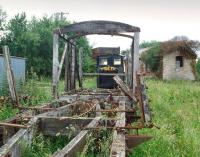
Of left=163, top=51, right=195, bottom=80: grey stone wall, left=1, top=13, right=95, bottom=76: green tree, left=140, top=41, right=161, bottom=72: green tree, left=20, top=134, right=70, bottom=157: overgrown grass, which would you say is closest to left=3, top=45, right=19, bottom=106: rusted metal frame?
left=20, top=134, right=70, bottom=157: overgrown grass

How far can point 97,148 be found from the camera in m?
4.91

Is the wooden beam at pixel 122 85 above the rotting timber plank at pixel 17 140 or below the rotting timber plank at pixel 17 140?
above

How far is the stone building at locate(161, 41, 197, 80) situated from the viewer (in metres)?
38.0

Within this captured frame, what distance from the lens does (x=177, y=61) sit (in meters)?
39.8

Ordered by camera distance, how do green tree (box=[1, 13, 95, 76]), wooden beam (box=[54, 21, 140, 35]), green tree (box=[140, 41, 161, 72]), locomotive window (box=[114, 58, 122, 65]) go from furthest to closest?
green tree (box=[140, 41, 161, 72]) < green tree (box=[1, 13, 95, 76]) < locomotive window (box=[114, 58, 122, 65]) < wooden beam (box=[54, 21, 140, 35])

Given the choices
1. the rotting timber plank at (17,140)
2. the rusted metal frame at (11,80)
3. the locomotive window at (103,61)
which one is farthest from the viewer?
the locomotive window at (103,61)

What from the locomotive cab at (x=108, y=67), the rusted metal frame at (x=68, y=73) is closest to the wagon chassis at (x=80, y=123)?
the rusted metal frame at (x=68, y=73)

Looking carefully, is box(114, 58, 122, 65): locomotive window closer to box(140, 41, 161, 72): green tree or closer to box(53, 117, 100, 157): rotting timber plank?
box(53, 117, 100, 157): rotting timber plank

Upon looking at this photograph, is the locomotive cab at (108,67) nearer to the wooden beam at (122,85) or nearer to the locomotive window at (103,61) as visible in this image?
the locomotive window at (103,61)

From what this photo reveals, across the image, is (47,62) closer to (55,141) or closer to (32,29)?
(32,29)

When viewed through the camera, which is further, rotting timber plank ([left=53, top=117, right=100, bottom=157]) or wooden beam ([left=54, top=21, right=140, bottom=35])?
wooden beam ([left=54, top=21, right=140, bottom=35])

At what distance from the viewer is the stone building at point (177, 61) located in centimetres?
3800

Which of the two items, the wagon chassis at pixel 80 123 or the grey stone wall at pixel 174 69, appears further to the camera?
the grey stone wall at pixel 174 69

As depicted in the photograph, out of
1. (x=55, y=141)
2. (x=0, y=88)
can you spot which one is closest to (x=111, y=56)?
(x=0, y=88)
